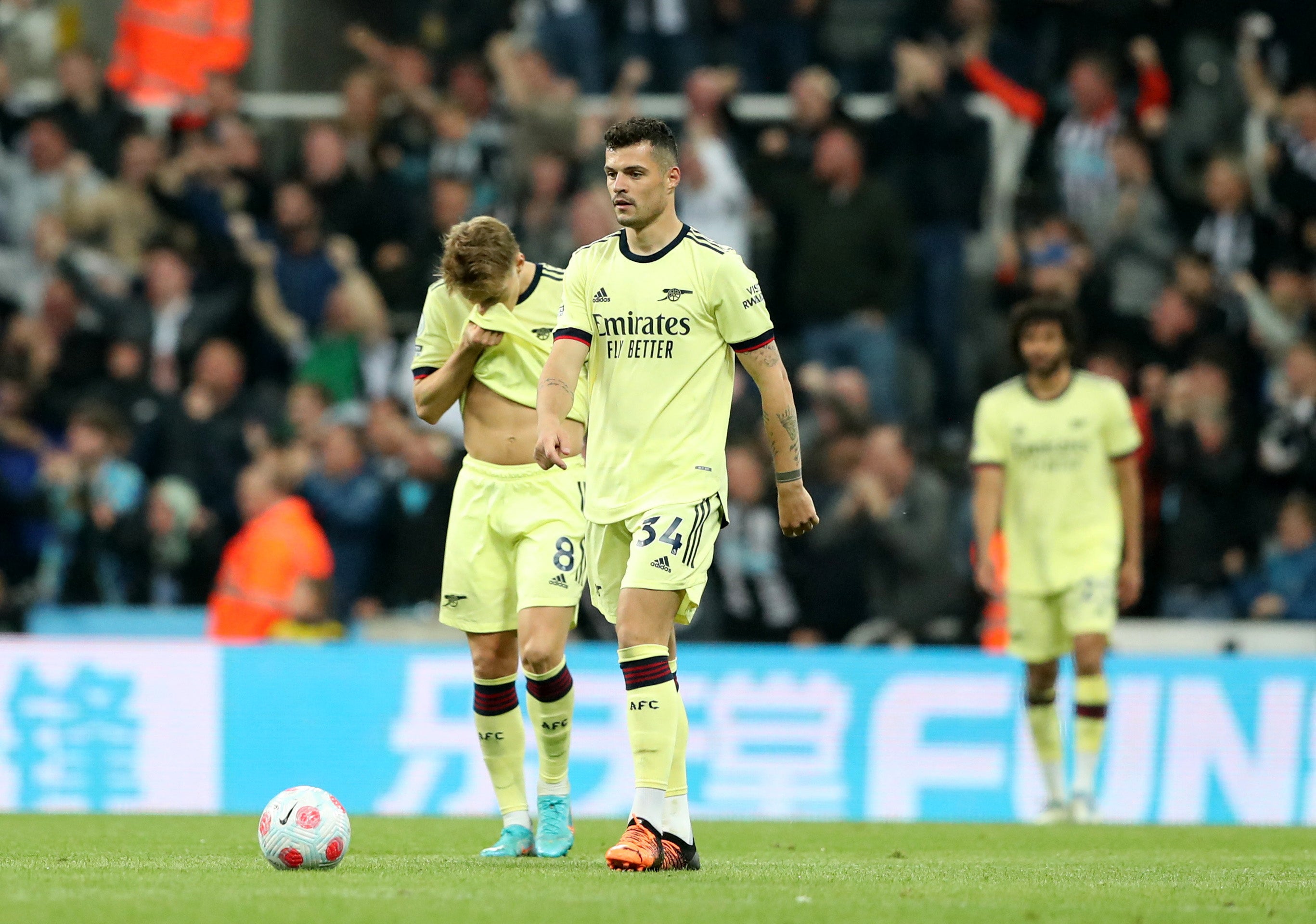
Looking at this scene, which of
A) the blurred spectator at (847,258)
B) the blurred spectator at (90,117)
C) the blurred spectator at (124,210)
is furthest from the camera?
the blurred spectator at (90,117)

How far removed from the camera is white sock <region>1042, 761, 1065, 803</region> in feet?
36.0

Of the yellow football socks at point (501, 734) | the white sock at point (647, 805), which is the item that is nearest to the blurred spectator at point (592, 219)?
the yellow football socks at point (501, 734)

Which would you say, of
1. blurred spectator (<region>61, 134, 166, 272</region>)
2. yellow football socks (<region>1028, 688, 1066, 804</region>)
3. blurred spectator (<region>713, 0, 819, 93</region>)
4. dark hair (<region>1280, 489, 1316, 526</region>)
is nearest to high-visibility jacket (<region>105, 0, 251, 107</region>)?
blurred spectator (<region>61, 134, 166, 272</region>)

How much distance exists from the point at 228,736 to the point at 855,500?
4323 mm

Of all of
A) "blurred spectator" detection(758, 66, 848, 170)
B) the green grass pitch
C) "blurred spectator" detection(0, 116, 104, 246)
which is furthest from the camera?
"blurred spectator" detection(0, 116, 104, 246)

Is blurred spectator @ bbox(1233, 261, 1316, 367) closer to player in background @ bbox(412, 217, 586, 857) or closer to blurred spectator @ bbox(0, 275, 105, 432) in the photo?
player in background @ bbox(412, 217, 586, 857)

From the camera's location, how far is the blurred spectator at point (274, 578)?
13.1 m

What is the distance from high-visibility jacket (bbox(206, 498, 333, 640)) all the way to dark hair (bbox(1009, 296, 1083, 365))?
4840 millimetres

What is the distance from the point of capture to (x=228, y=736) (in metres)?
12.2

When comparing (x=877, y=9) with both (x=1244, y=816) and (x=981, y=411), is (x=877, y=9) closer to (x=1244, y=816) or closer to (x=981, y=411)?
(x=981, y=411)

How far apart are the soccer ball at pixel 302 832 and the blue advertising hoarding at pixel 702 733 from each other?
199 inches

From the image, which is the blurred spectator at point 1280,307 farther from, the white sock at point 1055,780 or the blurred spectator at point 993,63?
the white sock at point 1055,780

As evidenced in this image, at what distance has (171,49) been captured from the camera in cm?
1734

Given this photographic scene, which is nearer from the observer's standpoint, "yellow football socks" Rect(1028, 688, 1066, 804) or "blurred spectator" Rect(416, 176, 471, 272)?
"yellow football socks" Rect(1028, 688, 1066, 804)
